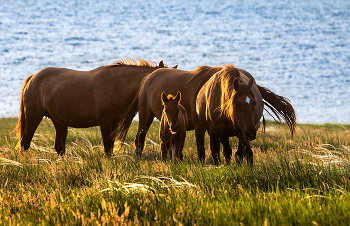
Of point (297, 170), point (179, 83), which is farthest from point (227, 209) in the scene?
point (179, 83)

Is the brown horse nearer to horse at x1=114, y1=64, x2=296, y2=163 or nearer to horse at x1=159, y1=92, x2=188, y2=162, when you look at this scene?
horse at x1=114, y1=64, x2=296, y2=163

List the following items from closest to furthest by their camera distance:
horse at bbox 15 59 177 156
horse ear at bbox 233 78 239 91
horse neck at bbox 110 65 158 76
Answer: horse ear at bbox 233 78 239 91, horse at bbox 15 59 177 156, horse neck at bbox 110 65 158 76

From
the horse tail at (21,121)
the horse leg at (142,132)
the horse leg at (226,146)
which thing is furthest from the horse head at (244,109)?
the horse tail at (21,121)

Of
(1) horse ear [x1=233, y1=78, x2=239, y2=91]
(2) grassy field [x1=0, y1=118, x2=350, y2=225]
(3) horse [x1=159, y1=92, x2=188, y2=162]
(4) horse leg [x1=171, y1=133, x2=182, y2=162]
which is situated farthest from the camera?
(4) horse leg [x1=171, y1=133, x2=182, y2=162]

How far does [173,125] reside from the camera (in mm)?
6059

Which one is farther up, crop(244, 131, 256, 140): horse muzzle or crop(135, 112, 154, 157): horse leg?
crop(244, 131, 256, 140): horse muzzle

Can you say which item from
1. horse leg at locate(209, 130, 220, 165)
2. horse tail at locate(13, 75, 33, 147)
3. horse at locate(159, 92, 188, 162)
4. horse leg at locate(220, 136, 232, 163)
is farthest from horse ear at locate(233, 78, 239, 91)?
horse tail at locate(13, 75, 33, 147)

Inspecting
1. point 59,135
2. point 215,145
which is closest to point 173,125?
point 215,145

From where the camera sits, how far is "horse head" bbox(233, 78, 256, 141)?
196 inches

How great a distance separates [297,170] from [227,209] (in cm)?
161

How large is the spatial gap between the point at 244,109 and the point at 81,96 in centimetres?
430

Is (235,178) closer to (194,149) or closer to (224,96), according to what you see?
(224,96)

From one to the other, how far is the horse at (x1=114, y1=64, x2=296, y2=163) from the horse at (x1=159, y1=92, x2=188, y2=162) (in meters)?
0.22

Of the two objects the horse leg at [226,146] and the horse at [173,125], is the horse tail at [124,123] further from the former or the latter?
the horse leg at [226,146]
